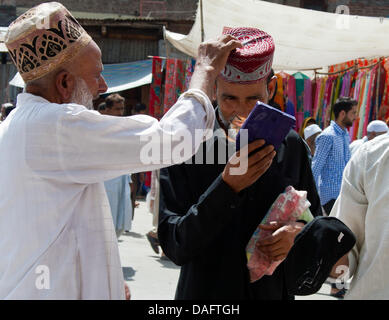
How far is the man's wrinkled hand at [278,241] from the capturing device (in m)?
1.97

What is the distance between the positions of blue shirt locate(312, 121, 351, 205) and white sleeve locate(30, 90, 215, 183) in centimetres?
505

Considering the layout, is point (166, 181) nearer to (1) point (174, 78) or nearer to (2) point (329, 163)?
(2) point (329, 163)

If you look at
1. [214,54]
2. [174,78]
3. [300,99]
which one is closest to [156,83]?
[174,78]

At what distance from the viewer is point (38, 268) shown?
182cm

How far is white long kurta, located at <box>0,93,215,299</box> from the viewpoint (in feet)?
5.79

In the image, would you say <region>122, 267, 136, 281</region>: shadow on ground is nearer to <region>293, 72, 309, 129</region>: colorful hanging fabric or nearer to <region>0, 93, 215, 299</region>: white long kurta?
<region>293, 72, 309, 129</region>: colorful hanging fabric

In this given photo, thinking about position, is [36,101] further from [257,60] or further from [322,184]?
[322,184]

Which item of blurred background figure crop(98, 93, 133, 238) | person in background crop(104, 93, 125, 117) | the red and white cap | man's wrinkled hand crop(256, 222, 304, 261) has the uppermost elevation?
the red and white cap

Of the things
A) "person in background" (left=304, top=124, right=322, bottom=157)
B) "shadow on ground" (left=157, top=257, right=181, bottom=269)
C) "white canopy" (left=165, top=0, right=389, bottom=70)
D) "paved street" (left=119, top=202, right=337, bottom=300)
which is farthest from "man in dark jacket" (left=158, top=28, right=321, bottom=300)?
"white canopy" (left=165, top=0, right=389, bottom=70)

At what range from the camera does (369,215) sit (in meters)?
2.20

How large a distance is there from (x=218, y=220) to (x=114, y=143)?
43 centimetres

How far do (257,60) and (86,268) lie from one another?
983mm

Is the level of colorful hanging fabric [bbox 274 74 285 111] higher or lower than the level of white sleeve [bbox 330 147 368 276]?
lower
